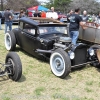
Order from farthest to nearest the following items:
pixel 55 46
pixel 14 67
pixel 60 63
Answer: pixel 55 46 < pixel 60 63 < pixel 14 67

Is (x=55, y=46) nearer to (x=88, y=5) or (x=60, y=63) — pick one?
(x=60, y=63)

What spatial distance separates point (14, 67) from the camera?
14.7 feet

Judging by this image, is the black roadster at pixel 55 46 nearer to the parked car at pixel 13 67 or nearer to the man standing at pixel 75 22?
the parked car at pixel 13 67

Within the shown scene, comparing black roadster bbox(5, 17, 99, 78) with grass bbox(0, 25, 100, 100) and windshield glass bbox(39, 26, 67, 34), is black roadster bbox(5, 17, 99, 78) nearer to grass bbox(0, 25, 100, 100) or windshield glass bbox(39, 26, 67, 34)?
windshield glass bbox(39, 26, 67, 34)

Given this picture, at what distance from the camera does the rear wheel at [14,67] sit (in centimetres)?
444

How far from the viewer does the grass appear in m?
4.15

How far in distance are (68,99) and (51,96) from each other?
13.6 inches

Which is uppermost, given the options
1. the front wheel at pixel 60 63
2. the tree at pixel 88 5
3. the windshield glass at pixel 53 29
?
the tree at pixel 88 5

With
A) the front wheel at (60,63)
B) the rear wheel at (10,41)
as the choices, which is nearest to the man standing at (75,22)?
the rear wheel at (10,41)

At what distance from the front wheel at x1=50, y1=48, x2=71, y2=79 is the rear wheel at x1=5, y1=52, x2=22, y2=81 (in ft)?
3.44

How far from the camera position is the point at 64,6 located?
55250 millimetres

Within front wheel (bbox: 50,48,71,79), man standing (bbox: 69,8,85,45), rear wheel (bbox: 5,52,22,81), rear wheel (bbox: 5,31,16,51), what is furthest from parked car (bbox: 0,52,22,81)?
man standing (bbox: 69,8,85,45)

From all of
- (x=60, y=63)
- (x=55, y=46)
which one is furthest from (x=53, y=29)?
(x=60, y=63)

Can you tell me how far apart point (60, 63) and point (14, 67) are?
1.23 meters
